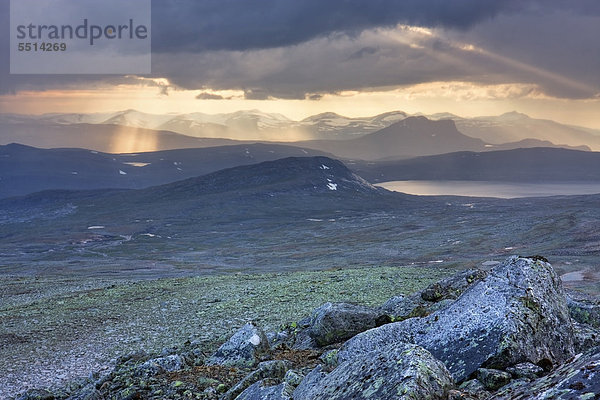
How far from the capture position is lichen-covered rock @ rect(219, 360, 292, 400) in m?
15.6

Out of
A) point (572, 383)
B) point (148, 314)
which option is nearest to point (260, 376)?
point (572, 383)

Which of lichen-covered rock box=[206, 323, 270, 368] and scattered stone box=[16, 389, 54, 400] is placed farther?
scattered stone box=[16, 389, 54, 400]

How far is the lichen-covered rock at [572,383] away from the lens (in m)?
7.83

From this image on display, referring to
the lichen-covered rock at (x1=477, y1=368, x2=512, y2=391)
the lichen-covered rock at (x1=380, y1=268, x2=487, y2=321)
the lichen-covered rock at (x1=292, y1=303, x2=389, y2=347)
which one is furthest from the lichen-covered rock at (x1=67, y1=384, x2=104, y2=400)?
the lichen-covered rock at (x1=477, y1=368, x2=512, y2=391)

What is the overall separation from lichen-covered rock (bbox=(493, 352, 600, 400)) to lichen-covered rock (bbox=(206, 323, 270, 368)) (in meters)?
12.7

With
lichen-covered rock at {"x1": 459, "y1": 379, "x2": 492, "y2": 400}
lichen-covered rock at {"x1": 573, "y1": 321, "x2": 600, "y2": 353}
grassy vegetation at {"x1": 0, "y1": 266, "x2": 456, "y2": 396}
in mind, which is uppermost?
lichen-covered rock at {"x1": 459, "y1": 379, "x2": 492, "y2": 400}

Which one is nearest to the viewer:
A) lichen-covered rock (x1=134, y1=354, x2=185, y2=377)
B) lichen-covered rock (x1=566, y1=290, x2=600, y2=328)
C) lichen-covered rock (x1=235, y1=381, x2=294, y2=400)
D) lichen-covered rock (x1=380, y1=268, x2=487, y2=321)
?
lichen-covered rock (x1=235, y1=381, x2=294, y2=400)

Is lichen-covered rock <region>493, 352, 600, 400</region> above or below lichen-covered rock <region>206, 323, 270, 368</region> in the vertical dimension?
above

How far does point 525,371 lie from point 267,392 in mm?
6376

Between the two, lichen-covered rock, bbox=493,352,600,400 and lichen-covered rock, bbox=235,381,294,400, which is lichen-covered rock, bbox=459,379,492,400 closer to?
lichen-covered rock, bbox=493,352,600,400

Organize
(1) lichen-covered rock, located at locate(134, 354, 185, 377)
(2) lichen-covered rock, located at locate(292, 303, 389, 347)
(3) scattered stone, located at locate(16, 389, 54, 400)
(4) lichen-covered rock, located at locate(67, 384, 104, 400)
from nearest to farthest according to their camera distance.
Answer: (4) lichen-covered rock, located at locate(67, 384, 104, 400) → (1) lichen-covered rock, located at locate(134, 354, 185, 377) → (2) lichen-covered rock, located at locate(292, 303, 389, 347) → (3) scattered stone, located at locate(16, 389, 54, 400)

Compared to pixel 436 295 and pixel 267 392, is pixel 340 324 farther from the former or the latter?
pixel 267 392

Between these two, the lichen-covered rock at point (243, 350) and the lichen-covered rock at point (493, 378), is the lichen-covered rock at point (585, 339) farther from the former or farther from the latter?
the lichen-covered rock at point (243, 350)

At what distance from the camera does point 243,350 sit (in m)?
20.9
